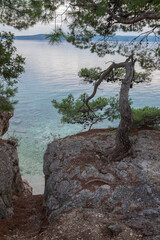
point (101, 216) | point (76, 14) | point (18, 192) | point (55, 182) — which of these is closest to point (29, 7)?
point (76, 14)

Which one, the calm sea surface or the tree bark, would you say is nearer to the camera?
the tree bark

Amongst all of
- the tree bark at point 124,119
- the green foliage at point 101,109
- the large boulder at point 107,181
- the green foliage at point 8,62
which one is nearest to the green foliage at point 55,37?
the green foliage at point 8,62

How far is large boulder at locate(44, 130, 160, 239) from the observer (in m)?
4.48

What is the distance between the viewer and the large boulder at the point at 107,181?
448 centimetres

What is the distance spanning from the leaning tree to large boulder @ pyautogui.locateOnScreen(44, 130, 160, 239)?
70 centimetres

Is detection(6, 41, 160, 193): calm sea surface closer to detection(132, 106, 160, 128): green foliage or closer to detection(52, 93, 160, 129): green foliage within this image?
detection(52, 93, 160, 129): green foliage

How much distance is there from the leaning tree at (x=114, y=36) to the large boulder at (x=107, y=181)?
0.70 m

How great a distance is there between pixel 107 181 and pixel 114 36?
5348 mm

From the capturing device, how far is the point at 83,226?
4051 mm

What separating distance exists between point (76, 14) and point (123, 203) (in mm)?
5478

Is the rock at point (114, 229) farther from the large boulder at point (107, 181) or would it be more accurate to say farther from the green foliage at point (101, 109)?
the green foliage at point (101, 109)

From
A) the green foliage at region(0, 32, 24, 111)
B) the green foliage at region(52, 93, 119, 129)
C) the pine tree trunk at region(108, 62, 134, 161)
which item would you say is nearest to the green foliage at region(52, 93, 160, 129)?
the green foliage at region(52, 93, 119, 129)

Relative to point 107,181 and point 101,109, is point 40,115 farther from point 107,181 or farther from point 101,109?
point 107,181

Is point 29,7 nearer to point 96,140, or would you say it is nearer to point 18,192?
point 96,140
